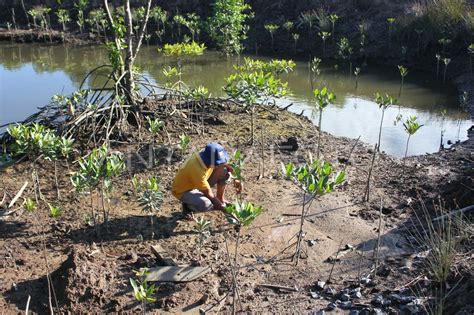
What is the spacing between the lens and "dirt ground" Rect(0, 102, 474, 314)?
140 inches

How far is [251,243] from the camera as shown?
4.38 metres

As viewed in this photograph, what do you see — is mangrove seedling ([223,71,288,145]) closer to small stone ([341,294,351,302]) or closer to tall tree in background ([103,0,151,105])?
tall tree in background ([103,0,151,105])

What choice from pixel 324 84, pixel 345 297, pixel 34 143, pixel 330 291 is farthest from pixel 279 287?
pixel 324 84

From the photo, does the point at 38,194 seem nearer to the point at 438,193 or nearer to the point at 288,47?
the point at 438,193

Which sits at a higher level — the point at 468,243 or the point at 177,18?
the point at 177,18

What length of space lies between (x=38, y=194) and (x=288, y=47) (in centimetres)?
1121

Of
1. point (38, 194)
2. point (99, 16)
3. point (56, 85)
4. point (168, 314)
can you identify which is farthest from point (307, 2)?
point (168, 314)

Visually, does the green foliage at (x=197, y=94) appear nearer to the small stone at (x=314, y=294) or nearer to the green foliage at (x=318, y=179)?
the green foliage at (x=318, y=179)

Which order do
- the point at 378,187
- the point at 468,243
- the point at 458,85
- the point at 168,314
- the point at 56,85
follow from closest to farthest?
the point at 168,314, the point at 468,243, the point at 378,187, the point at 458,85, the point at 56,85

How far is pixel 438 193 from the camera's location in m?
5.20

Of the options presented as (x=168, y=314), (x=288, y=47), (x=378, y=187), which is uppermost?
(x=288, y=47)

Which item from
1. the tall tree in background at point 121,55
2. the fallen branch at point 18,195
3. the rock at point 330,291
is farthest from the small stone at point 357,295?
the tall tree in background at point 121,55

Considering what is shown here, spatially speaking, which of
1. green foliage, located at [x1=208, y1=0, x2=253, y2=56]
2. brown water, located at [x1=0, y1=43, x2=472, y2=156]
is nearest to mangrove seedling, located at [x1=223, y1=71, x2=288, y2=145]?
brown water, located at [x1=0, y1=43, x2=472, y2=156]

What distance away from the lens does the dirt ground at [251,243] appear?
Result: 140 inches
